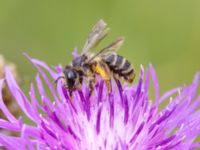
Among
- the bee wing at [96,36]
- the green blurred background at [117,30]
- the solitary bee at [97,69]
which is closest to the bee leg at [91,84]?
the solitary bee at [97,69]

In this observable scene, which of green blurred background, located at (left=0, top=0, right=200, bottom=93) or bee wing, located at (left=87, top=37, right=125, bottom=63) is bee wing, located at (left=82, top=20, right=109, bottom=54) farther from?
green blurred background, located at (left=0, top=0, right=200, bottom=93)

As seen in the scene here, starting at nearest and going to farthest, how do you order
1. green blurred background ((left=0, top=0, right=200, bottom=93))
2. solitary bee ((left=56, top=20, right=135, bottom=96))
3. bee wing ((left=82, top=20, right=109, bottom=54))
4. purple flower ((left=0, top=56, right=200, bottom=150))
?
purple flower ((left=0, top=56, right=200, bottom=150)) → solitary bee ((left=56, top=20, right=135, bottom=96)) → bee wing ((left=82, top=20, right=109, bottom=54)) → green blurred background ((left=0, top=0, right=200, bottom=93))

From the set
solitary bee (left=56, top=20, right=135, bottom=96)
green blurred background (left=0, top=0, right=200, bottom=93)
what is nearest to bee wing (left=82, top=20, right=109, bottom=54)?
solitary bee (left=56, top=20, right=135, bottom=96)

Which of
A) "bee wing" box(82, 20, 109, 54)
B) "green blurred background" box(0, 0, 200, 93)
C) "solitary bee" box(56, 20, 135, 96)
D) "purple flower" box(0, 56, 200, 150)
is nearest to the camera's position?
"purple flower" box(0, 56, 200, 150)

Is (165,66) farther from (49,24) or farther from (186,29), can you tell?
(49,24)

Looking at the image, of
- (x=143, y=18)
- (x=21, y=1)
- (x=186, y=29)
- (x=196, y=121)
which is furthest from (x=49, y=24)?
(x=196, y=121)

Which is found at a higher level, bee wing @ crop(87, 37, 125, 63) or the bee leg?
bee wing @ crop(87, 37, 125, 63)

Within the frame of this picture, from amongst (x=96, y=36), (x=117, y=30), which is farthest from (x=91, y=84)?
(x=117, y=30)
